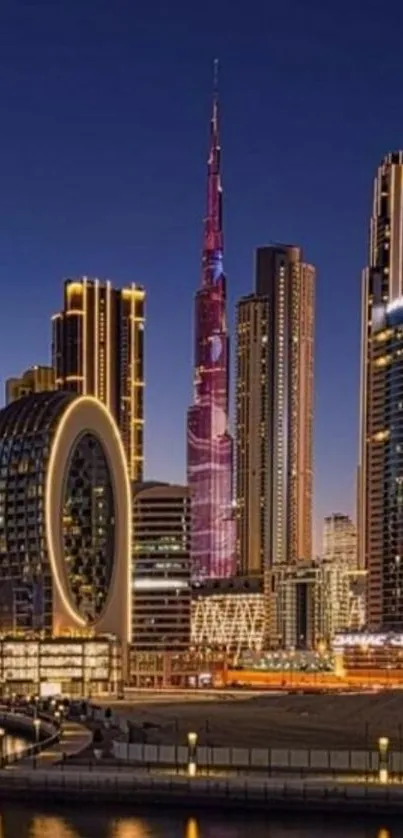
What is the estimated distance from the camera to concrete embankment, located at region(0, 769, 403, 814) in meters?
77.2

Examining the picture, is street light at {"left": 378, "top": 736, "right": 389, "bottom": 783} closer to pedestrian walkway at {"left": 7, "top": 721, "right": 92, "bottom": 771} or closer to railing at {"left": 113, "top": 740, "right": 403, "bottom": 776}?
railing at {"left": 113, "top": 740, "right": 403, "bottom": 776}

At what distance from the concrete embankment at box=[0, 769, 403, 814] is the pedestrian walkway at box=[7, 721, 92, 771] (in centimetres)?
462

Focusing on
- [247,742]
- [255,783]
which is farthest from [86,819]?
[247,742]

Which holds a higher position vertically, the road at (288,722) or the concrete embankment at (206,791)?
the concrete embankment at (206,791)

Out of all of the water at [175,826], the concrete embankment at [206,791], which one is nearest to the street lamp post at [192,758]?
the concrete embankment at [206,791]

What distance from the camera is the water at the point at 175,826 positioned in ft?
240

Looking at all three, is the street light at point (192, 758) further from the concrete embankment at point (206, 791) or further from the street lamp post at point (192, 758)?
the concrete embankment at point (206, 791)

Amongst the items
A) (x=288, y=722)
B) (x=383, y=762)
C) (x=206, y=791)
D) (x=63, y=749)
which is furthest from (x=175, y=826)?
(x=288, y=722)

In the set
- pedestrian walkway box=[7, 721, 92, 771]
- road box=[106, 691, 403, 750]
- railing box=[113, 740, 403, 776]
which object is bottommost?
road box=[106, 691, 403, 750]

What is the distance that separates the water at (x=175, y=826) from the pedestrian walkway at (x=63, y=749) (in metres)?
9.43

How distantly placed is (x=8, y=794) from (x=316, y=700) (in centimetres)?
7294

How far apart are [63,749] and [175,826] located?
80.7 ft

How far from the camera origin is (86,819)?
76.9m

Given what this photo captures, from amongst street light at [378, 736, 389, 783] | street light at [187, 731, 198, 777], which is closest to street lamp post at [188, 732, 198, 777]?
street light at [187, 731, 198, 777]
